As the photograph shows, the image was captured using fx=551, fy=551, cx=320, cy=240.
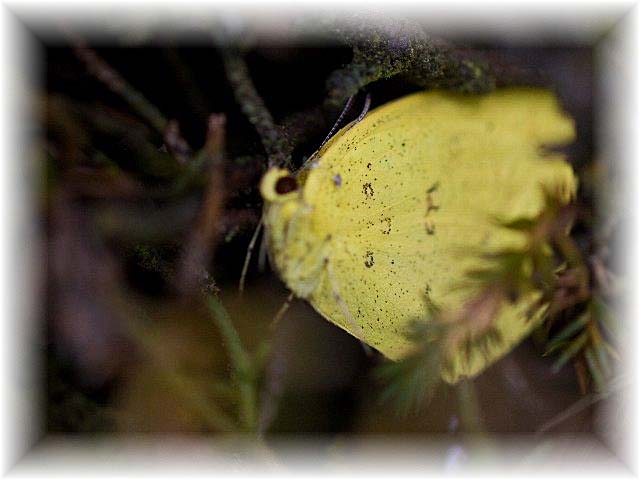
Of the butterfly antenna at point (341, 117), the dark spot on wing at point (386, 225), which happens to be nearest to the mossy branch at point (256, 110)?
the butterfly antenna at point (341, 117)

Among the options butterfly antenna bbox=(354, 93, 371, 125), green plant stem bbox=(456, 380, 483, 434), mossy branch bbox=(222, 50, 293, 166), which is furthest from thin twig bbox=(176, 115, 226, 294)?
green plant stem bbox=(456, 380, 483, 434)

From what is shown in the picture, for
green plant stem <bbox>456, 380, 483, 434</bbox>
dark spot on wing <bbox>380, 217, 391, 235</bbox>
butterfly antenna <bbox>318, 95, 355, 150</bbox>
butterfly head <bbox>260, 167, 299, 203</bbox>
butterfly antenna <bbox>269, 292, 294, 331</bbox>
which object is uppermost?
butterfly antenna <bbox>318, 95, 355, 150</bbox>

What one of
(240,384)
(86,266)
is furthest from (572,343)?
(86,266)

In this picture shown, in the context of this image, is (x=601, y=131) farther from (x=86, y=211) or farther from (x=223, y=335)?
(x=86, y=211)

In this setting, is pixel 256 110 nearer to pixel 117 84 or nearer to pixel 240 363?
pixel 117 84

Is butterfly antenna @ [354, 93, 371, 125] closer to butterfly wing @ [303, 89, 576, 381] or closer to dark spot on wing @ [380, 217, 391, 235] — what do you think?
butterfly wing @ [303, 89, 576, 381]

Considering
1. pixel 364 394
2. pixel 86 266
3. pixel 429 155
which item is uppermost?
pixel 429 155
